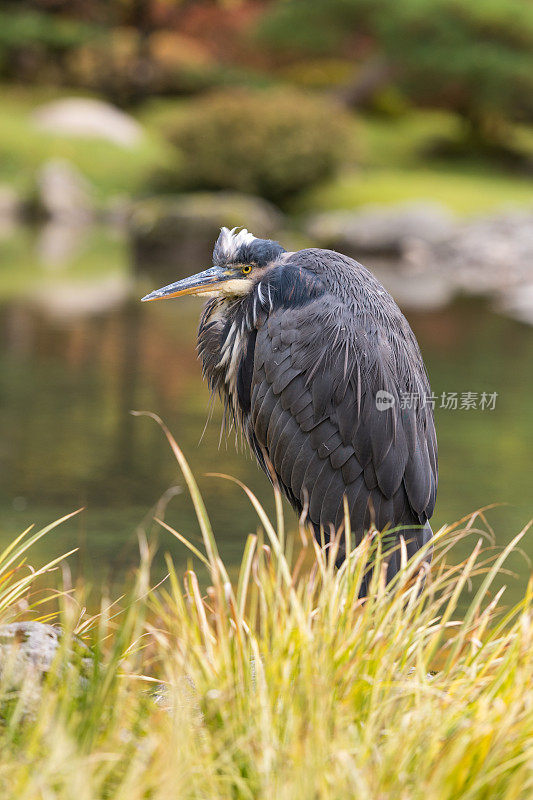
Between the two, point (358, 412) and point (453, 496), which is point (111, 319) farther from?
point (358, 412)

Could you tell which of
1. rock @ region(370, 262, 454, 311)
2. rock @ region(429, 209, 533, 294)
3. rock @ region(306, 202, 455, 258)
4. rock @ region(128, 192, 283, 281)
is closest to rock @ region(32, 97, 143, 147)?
rock @ region(128, 192, 283, 281)

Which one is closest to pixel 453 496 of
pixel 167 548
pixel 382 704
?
pixel 167 548

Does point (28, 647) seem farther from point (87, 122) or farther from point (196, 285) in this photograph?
point (87, 122)

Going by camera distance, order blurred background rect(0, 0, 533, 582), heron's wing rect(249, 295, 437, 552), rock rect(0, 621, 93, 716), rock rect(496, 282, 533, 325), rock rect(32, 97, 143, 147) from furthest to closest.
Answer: rock rect(32, 97, 143, 147), rock rect(496, 282, 533, 325), blurred background rect(0, 0, 533, 582), heron's wing rect(249, 295, 437, 552), rock rect(0, 621, 93, 716)

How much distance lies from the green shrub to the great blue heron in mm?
16702

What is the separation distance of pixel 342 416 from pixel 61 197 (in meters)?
17.5

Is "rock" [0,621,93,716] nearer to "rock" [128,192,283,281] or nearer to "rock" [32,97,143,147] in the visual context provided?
"rock" [128,192,283,281]

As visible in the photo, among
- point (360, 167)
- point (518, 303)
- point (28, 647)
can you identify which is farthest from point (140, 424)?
point (360, 167)

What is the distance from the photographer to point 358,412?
125 inches

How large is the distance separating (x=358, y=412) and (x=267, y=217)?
1417 centimetres

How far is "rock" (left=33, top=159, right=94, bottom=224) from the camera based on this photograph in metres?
19.5

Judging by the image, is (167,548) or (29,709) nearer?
(29,709)

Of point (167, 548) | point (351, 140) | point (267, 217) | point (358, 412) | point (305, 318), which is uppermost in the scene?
point (351, 140)

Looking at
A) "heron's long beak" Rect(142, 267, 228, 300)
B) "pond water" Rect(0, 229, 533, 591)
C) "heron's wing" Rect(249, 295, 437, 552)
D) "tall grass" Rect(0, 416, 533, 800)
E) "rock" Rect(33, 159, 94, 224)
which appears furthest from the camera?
"rock" Rect(33, 159, 94, 224)
